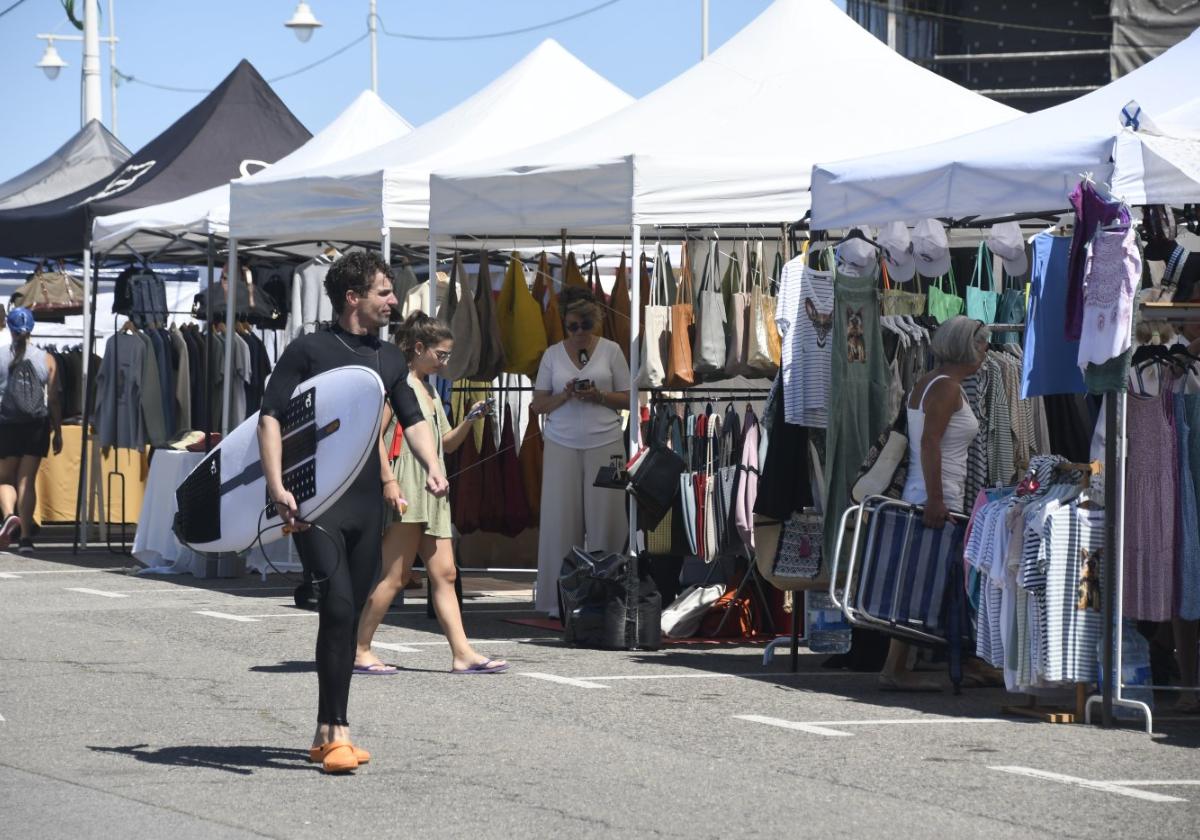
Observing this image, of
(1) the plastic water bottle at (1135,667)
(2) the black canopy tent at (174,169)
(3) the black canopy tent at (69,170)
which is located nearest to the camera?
(1) the plastic water bottle at (1135,667)

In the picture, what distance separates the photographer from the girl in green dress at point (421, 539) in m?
10.2

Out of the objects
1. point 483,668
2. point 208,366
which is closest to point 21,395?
point 208,366

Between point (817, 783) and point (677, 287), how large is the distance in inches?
229

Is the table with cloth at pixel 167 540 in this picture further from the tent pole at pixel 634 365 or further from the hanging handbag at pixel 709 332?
the hanging handbag at pixel 709 332

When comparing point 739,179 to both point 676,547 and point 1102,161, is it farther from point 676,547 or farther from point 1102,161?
point 1102,161

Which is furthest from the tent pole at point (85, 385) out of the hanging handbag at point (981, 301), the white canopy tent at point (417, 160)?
the hanging handbag at point (981, 301)

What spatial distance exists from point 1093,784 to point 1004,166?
318 cm

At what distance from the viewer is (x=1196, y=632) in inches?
368

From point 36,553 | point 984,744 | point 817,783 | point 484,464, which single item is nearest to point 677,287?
point 484,464

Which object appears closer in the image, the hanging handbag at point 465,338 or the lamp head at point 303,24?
the hanging handbag at point 465,338

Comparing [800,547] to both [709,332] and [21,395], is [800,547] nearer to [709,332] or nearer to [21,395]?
[709,332]

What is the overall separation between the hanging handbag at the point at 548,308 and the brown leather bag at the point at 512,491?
3.03 ft

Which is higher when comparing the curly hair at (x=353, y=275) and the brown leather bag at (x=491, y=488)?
the curly hair at (x=353, y=275)

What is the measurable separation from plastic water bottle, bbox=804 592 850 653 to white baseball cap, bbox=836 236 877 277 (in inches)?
67.4
